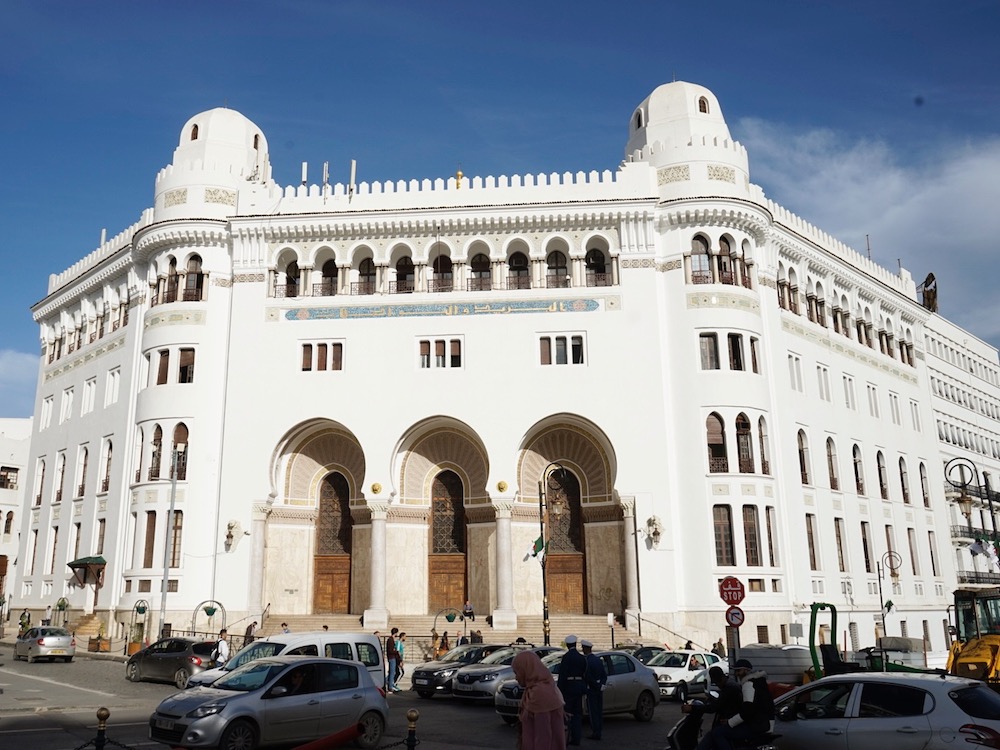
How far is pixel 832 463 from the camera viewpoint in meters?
39.1

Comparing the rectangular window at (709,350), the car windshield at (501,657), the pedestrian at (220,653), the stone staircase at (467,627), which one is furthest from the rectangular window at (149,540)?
the rectangular window at (709,350)

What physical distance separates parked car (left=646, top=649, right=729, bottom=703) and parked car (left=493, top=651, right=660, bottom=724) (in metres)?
3.60

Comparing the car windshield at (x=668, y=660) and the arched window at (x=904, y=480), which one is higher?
the arched window at (x=904, y=480)

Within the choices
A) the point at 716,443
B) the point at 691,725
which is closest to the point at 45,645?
the point at 716,443

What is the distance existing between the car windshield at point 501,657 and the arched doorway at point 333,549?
15.4 meters

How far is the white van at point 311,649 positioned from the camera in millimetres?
15781

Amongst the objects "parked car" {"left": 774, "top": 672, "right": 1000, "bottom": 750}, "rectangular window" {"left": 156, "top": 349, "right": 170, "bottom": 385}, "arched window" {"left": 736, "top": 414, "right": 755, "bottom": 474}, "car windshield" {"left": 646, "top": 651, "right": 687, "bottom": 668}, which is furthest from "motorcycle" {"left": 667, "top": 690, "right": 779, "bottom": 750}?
"rectangular window" {"left": 156, "top": 349, "right": 170, "bottom": 385}

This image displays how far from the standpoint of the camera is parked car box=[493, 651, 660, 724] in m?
16.6

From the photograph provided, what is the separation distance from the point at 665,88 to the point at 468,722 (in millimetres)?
29858

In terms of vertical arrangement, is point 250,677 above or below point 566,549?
below

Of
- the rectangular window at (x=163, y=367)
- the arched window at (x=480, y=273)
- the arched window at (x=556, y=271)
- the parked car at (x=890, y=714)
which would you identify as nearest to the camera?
the parked car at (x=890, y=714)

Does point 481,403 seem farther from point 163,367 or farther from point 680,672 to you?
point 680,672

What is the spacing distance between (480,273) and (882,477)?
22.1 meters

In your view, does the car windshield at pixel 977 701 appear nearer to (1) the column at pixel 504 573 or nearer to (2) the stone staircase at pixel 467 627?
(2) the stone staircase at pixel 467 627
